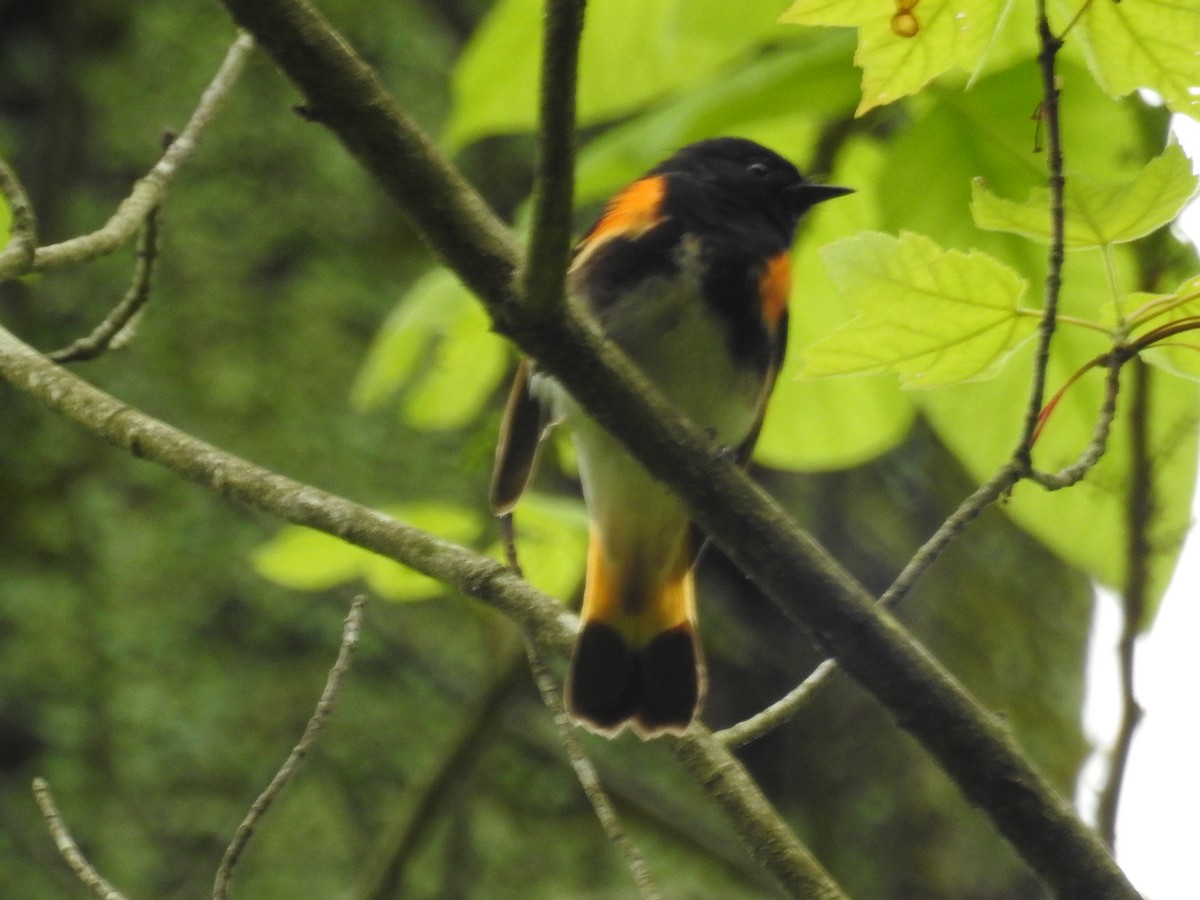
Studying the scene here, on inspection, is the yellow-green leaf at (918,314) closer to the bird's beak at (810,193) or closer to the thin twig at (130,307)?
the thin twig at (130,307)

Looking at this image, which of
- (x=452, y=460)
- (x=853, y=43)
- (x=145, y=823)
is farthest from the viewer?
(x=452, y=460)

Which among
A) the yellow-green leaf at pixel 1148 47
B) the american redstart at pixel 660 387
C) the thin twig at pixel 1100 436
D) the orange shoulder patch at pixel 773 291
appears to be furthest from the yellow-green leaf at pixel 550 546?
the yellow-green leaf at pixel 1148 47

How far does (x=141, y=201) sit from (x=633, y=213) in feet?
2.78

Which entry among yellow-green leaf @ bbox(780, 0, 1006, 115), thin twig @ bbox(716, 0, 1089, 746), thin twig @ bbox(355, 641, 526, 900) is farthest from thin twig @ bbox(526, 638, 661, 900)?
yellow-green leaf @ bbox(780, 0, 1006, 115)

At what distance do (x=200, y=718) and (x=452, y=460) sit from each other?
0.82m

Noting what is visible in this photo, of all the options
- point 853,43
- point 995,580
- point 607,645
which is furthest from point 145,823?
point 853,43

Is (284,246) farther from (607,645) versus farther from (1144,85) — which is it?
(1144,85)

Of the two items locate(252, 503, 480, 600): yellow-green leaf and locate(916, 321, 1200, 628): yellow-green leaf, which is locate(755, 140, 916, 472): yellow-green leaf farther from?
locate(252, 503, 480, 600): yellow-green leaf

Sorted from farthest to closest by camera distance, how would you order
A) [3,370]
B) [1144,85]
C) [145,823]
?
[145,823], [3,370], [1144,85]

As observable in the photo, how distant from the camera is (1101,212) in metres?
1.09

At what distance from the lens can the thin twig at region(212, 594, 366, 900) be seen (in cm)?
139

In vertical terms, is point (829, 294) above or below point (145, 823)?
above

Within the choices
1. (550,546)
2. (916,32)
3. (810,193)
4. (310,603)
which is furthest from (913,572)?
(310,603)

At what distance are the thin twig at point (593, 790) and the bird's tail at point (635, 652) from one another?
0.46m
